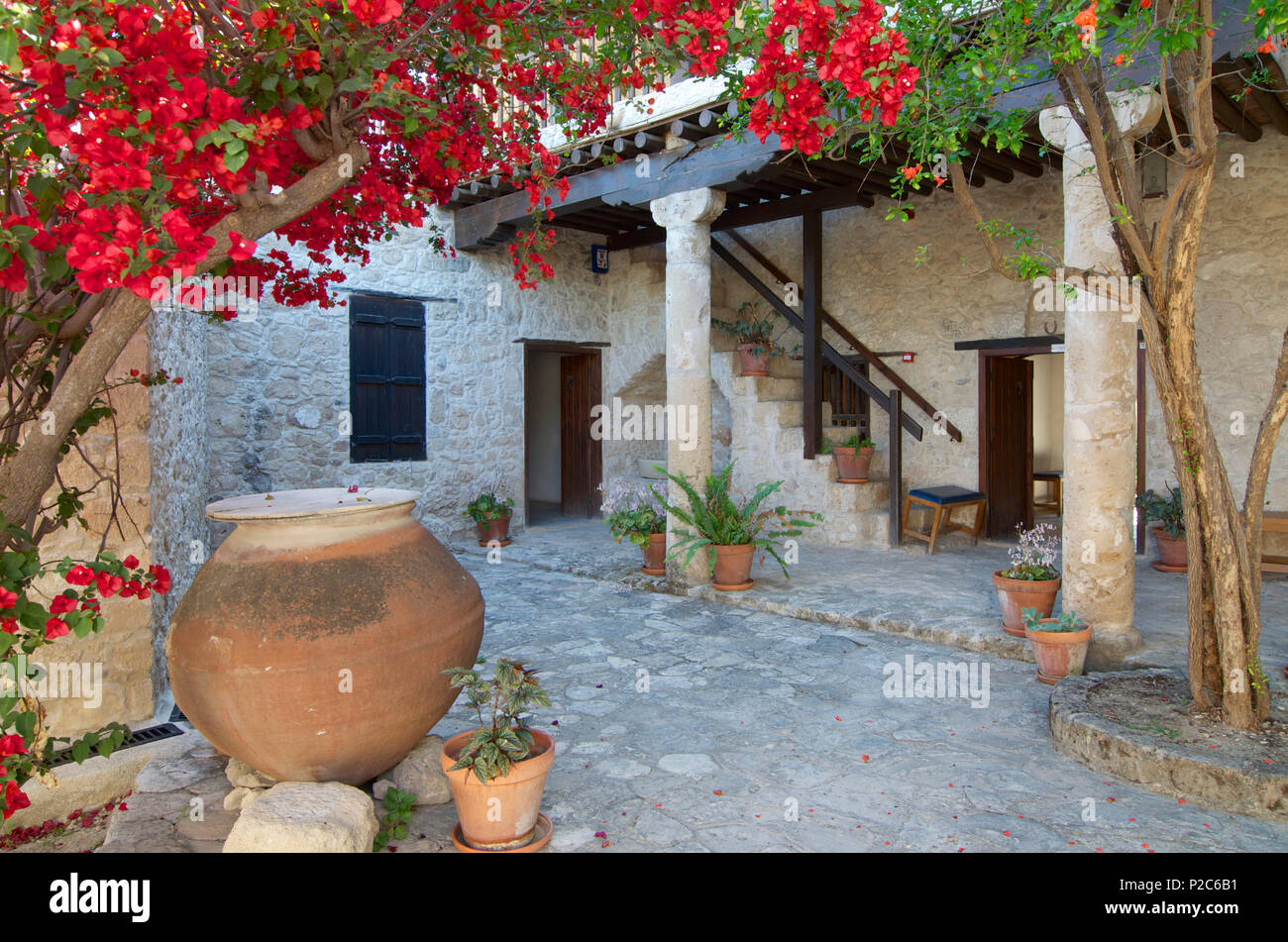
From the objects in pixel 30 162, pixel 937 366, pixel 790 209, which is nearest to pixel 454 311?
pixel 790 209

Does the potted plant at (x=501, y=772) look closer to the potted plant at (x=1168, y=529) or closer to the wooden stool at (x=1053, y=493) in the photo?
the potted plant at (x=1168, y=529)

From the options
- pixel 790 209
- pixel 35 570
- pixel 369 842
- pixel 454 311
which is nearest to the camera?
pixel 35 570

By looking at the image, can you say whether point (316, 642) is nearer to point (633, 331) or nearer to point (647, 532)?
point (647, 532)

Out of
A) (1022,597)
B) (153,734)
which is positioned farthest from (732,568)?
(153,734)

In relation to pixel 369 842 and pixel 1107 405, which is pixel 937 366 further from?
pixel 369 842

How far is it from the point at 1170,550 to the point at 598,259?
6590 millimetres

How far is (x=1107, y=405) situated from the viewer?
14.6ft

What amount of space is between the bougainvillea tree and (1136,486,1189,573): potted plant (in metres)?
5.53

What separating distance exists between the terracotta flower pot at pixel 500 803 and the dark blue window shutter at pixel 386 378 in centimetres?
607

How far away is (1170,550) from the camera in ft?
22.0

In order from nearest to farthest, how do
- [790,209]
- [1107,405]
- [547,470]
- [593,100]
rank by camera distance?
[593,100]
[1107,405]
[790,209]
[547,470]

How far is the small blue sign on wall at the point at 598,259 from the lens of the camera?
10.0 metres

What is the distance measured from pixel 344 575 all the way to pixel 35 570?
2.88 ft

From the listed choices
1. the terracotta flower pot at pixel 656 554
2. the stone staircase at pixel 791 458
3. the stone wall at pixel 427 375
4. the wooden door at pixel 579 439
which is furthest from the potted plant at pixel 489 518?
the stone staircase at pixel 791 458
